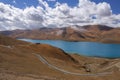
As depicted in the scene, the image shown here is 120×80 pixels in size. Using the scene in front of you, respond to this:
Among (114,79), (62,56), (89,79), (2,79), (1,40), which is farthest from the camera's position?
(1,40)

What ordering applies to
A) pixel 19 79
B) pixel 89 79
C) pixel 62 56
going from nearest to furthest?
pixel 19 79
pixel 89 79
pixel 62 56

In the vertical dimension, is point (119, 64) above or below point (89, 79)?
above

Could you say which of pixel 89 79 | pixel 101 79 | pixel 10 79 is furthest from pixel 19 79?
pixel 101 79

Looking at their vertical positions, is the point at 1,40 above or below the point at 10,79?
above

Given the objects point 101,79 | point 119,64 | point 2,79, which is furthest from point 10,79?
point 119,64

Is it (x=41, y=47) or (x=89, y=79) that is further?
(x=41, y=47)

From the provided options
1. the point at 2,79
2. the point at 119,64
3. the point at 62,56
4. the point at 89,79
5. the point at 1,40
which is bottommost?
the point at 2,79

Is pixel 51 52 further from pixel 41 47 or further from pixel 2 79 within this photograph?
pixel 2 79

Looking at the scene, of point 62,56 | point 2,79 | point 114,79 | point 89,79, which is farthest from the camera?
point 62,56

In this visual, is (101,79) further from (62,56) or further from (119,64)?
(62,56)

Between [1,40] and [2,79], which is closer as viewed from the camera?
[2,79]
